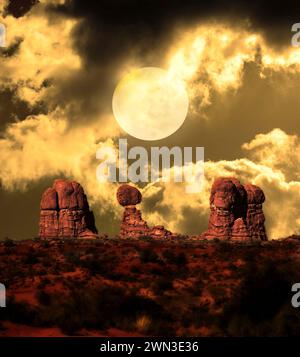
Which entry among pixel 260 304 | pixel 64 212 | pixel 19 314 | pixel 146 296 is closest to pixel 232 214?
pixel 64 212

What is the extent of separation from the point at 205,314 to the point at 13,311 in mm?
8601

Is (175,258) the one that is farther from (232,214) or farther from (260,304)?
(232,214)

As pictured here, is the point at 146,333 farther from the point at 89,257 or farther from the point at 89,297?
the point at 89,257

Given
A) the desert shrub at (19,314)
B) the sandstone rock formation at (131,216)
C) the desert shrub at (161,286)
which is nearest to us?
the desert shrub at (19,314)

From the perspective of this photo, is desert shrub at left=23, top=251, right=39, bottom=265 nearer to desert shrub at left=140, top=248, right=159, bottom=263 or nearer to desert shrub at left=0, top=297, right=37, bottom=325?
desert shrub at left=140, top=248, right=159, bottom=263

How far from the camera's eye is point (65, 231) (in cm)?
10175

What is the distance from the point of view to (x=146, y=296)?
1288 inches

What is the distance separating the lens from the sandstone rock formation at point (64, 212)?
102438mm

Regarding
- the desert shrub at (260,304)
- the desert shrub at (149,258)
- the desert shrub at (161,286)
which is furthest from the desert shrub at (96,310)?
the desert shrub at (149,258)

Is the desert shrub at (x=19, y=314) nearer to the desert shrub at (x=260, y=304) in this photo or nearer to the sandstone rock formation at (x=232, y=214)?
the desert shrub at (x=260, y=304)

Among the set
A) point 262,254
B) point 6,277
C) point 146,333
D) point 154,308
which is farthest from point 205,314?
point 262,254

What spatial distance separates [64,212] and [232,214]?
86.4ft

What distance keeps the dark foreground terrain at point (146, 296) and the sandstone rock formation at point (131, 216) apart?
5322 cm
